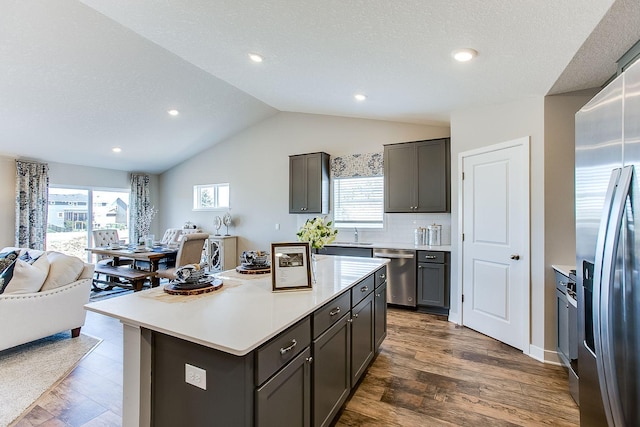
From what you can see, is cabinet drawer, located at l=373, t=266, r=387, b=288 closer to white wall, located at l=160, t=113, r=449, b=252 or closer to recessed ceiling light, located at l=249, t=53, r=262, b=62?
white wall, located at l=160, t=113, r=449, b=252

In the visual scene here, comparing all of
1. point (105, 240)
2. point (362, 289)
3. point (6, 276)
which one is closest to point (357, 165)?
point (362, 289)

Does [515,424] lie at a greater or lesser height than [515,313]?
lesser

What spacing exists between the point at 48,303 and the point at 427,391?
3.71m

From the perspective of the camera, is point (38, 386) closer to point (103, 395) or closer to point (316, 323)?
point (103, 395)

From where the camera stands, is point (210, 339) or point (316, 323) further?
point (316, 323)

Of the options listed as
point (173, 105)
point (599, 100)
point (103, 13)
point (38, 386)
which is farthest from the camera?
point (173, 105)

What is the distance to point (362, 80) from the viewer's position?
315 cm

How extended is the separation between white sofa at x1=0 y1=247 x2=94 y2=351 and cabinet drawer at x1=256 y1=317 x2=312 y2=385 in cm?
306

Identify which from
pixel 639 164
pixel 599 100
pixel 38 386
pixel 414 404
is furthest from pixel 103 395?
pixel 599 100

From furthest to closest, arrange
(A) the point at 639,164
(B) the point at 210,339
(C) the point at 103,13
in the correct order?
(C) the point at 103,13
(B) the point at 210,339
(A) the point at 639,164

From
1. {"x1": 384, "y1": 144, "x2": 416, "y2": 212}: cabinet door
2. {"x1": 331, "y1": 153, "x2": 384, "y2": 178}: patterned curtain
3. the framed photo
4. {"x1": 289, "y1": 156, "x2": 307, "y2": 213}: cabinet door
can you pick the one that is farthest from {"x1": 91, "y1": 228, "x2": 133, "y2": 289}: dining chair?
the framed photo

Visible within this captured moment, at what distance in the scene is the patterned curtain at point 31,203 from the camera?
5.58m

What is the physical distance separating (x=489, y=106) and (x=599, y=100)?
2.19m

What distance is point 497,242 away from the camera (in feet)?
10.8
